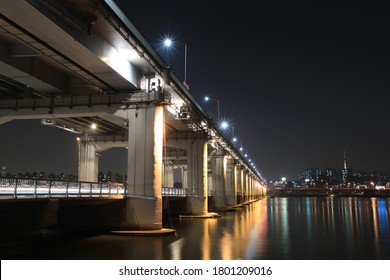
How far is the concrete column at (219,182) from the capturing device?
205ft

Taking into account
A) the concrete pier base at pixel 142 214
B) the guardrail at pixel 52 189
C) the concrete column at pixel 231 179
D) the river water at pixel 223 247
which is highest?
the concrete column at pixel 231 179

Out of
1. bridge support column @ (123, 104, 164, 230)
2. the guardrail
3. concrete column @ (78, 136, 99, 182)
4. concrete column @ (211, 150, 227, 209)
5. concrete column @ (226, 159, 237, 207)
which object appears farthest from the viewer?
concrete column @ (226, 159, 237, 207)

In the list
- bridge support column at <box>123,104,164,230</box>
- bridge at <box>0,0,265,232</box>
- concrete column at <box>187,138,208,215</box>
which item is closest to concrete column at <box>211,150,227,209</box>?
concrete column at <box>187,138,208,215</box>

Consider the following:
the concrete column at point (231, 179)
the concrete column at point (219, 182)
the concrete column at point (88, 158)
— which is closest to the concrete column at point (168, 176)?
the concrete column at point (231, 179)

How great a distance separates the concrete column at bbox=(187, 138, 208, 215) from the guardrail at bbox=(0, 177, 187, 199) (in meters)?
17.2

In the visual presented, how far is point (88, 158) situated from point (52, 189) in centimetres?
3106

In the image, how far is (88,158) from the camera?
51.8 meters

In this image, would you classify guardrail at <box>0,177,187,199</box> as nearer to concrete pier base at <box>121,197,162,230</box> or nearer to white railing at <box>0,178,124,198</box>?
white railing at <box>0,178,124,198</box>

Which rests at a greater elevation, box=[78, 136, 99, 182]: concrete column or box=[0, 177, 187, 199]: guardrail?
box=[78, 136, 99, 182]: concrete column

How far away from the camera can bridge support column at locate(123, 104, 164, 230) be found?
2742cm

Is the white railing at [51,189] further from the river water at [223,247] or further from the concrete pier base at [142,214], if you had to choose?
the river water at [223,247]

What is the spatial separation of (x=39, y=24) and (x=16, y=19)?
3.11ft

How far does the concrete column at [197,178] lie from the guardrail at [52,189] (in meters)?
17.2
